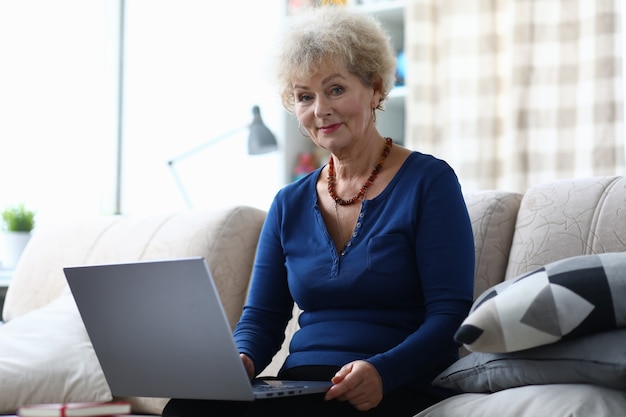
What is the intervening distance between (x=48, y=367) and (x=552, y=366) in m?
1.19

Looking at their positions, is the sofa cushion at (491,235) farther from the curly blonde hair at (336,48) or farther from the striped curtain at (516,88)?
the striped curtain at (516,88)

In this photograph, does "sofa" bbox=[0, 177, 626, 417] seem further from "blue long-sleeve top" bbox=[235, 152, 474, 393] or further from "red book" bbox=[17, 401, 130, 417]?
"red book" bbox=[17, 401, 130, 417]

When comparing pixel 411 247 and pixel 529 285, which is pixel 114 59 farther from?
pixel 529 285

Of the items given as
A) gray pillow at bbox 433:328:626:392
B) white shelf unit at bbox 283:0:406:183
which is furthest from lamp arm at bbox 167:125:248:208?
gray pillow at bbox 433:328:626:392

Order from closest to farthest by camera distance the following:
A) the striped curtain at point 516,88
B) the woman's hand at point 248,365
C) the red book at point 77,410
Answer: the red book at point 77,410 → the woman's hand at point 248,365 → the striped curtain at point 516,88

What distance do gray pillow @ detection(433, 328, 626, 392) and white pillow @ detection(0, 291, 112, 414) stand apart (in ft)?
3.00

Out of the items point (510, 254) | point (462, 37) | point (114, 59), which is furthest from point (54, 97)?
point (510, 254)

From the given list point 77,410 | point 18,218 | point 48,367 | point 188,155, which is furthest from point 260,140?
point 77,410

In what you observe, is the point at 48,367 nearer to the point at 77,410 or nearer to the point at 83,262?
the point at 83,262

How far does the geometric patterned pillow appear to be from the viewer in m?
1.21

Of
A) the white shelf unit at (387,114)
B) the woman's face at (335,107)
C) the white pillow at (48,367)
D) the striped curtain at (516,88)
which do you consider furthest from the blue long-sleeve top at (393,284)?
the white shelf unit at (387,114)

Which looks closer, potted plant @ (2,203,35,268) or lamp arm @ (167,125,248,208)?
potted plant @ (2,203,35,268)

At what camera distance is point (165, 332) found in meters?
1.29

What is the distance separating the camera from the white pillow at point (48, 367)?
1923mm
